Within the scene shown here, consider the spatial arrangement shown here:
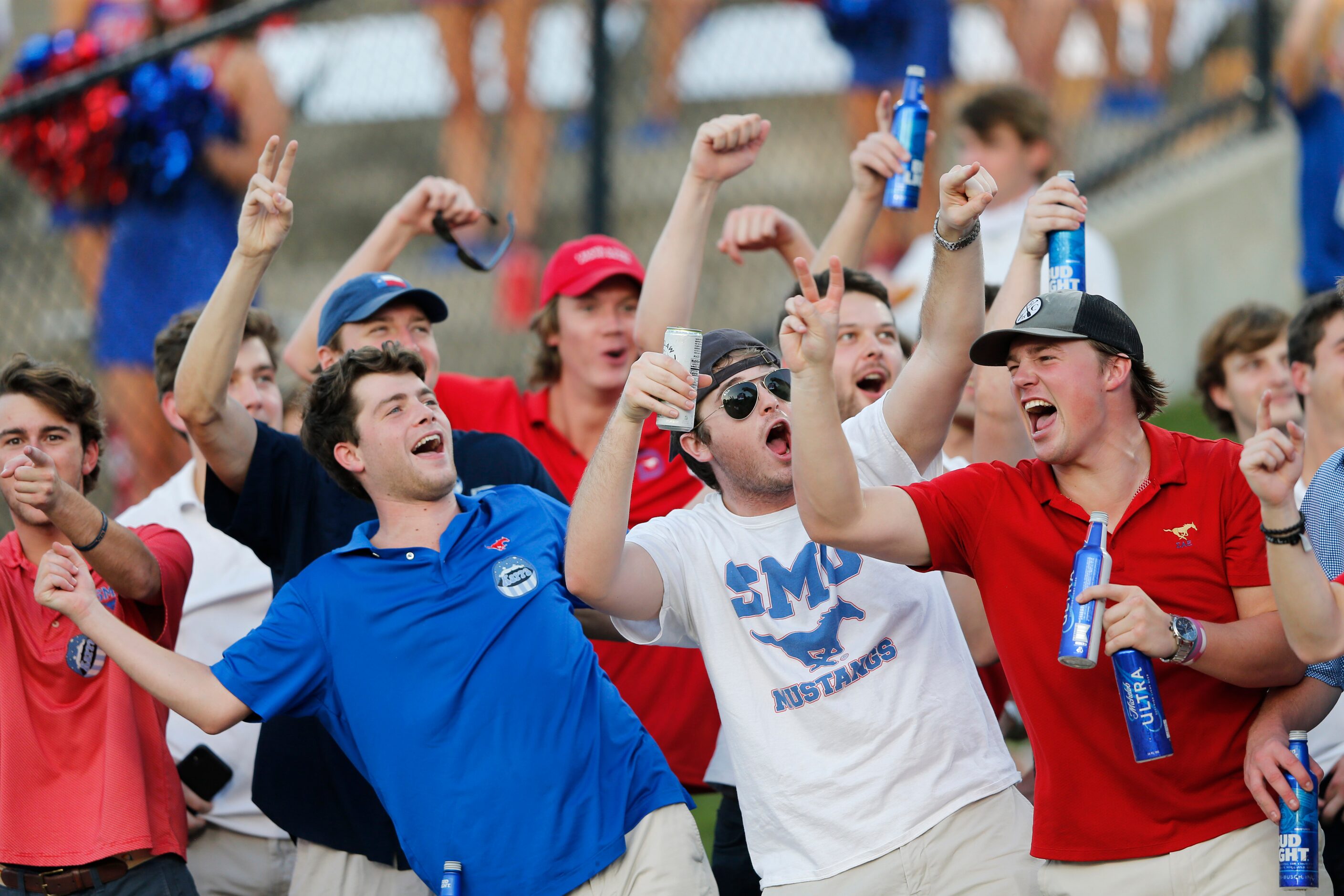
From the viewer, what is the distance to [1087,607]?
119 inches

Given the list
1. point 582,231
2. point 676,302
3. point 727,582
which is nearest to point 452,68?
point 582,231

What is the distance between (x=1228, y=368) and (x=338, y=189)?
533 cm

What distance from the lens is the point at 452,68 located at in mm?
7730

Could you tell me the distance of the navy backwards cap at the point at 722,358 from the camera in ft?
12.4

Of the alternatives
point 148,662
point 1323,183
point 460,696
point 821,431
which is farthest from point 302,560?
point 1323,183

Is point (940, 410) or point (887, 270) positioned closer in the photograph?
point (940, 410)

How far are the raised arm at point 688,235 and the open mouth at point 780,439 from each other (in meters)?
0.94

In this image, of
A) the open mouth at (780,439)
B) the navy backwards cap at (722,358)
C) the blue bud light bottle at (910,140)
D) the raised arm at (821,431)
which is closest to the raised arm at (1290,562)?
the raised arm at (821,431)

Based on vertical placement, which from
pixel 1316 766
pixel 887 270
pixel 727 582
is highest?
pixel 887 270

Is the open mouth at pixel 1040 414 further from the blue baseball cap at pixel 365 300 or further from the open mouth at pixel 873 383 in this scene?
the blue baseball cap at pixel 365 300

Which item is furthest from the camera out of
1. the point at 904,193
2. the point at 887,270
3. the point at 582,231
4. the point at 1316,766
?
the point at 887,270

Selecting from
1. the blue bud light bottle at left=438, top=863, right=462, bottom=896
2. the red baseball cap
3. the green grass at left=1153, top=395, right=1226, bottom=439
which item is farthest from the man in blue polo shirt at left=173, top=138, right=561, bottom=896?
the green grass at left=1153, top=395, right=1226, bottom=439

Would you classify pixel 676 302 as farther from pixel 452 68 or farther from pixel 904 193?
pixel 452 68

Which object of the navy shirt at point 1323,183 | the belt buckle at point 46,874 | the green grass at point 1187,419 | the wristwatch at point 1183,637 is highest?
the navy shirt at point 1323,183
